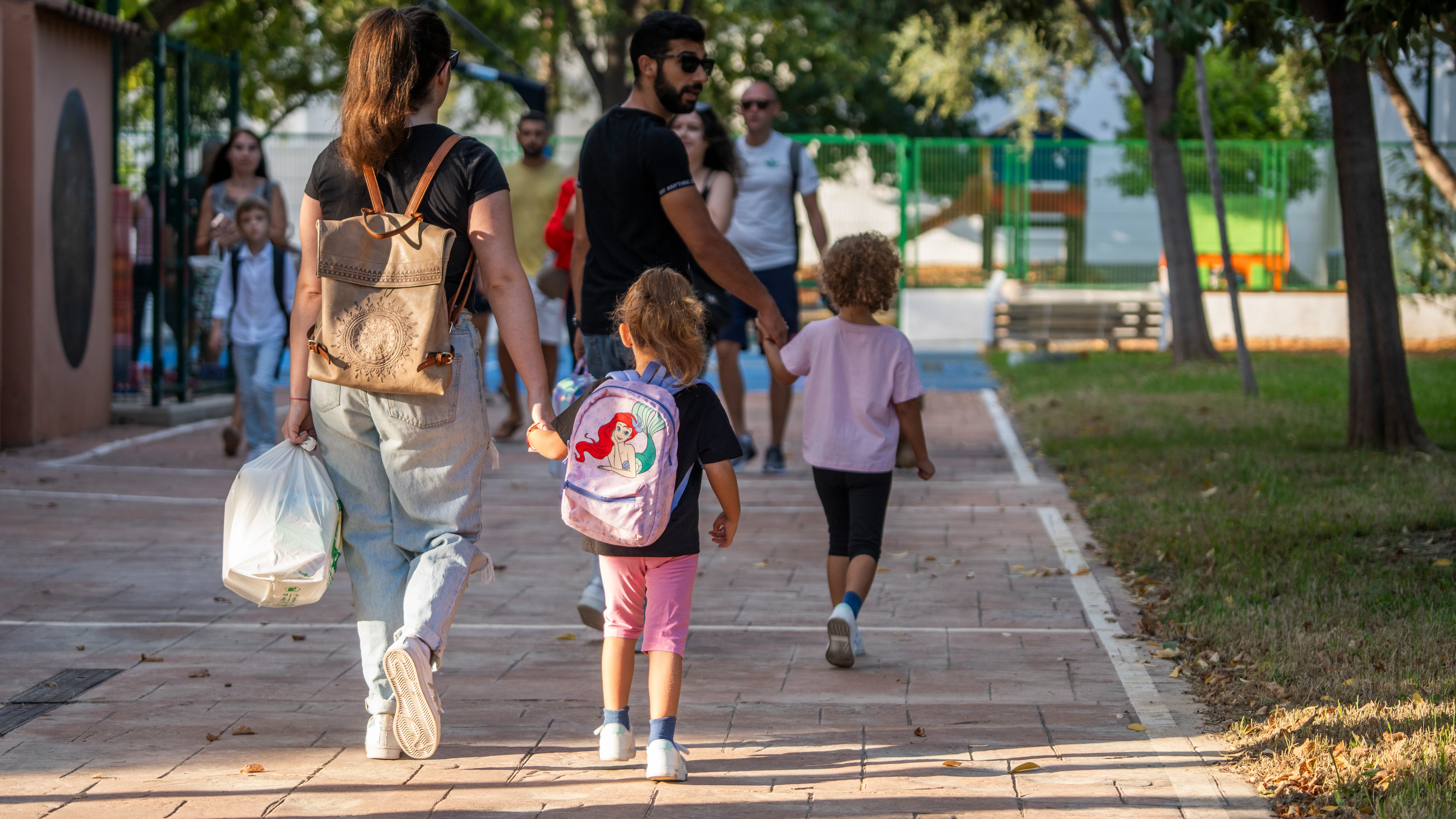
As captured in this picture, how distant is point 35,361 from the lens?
10320 mm

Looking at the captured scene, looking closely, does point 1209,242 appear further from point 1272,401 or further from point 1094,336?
point 1272,401

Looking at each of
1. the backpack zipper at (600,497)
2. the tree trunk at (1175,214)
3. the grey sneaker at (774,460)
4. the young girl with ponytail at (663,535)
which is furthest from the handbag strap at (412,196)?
the tree trunk at (1175,214)

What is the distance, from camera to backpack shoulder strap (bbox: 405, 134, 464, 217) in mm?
3848

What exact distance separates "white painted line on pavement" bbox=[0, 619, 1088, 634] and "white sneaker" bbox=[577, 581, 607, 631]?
31cm

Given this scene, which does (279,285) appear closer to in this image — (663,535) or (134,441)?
(134,441)

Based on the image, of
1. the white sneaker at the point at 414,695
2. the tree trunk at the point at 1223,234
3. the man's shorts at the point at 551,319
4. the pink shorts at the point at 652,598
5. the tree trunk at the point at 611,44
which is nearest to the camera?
the white sneaker at the point at 414,695

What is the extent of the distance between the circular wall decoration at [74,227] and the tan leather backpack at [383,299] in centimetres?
775

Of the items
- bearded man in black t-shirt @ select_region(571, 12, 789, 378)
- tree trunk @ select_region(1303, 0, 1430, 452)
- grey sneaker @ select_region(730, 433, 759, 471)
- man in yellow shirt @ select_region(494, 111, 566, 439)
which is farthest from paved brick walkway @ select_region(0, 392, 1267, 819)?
man in yellow shirt @ select_region(494, 111, 566, 439)

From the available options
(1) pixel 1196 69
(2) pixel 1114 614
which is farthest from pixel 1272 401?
(2) pixel 1114 614

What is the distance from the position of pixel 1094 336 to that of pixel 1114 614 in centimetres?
1643

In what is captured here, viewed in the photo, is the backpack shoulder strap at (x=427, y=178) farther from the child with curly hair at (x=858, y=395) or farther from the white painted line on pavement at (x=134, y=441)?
the white painted line on pavement at (x=134, y=441)

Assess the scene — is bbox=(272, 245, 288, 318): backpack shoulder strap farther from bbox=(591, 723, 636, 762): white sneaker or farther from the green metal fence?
the green metal fence

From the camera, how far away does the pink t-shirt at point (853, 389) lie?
5188mm

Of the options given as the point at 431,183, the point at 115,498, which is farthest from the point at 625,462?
the point at 115,498
